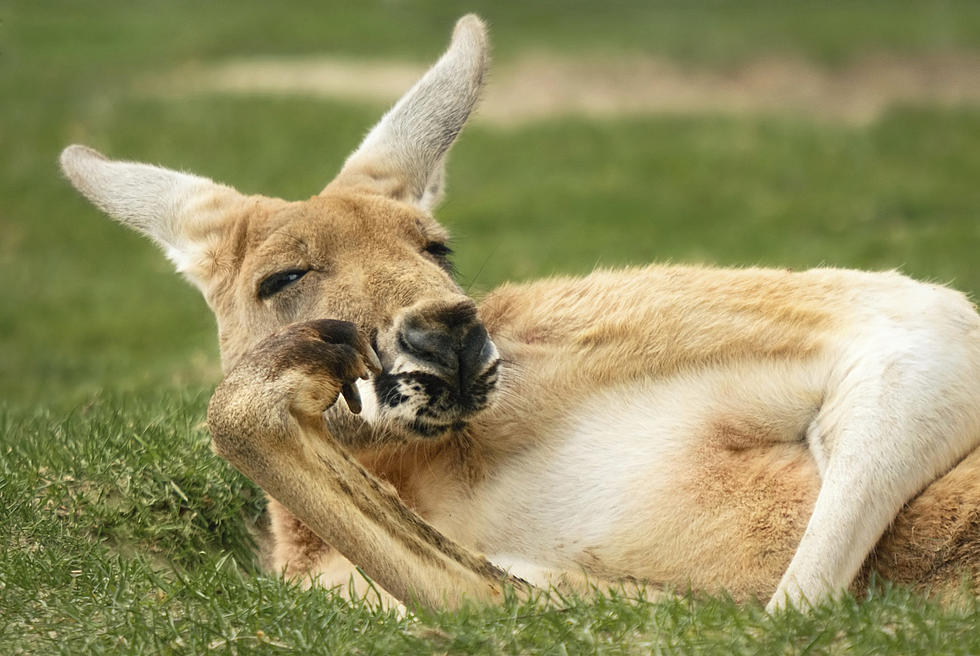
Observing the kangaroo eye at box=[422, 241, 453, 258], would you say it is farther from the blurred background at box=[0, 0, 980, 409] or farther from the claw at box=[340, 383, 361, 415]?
the claw at box=[340, 383, 361, 415]

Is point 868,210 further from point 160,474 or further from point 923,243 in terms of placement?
point 160,474

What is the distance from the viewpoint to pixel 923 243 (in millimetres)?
11680

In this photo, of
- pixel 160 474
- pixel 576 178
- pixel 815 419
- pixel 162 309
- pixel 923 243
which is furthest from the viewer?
pixel 576 178

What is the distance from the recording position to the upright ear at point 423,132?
514 centimetres

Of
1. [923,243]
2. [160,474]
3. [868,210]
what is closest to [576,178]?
[868,210]

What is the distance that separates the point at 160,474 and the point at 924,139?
14.4 meters

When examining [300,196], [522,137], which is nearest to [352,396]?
[300,196]

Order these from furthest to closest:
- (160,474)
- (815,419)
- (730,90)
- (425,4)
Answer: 1. (425,4)
2. (730,90)
3. (160,474)
4. (815,419)

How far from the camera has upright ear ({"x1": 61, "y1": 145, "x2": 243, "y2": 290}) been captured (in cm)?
486

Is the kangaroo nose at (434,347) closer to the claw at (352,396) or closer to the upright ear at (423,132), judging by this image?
the claw at (352,396)

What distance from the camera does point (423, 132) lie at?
527 centimetres

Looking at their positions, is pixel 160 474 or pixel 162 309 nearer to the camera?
pixel 160 474

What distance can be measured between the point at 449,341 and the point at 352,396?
319 millimetres

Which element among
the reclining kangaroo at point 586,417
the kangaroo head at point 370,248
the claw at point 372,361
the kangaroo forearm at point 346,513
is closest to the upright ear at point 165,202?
the kangaroo head at point 370,248
